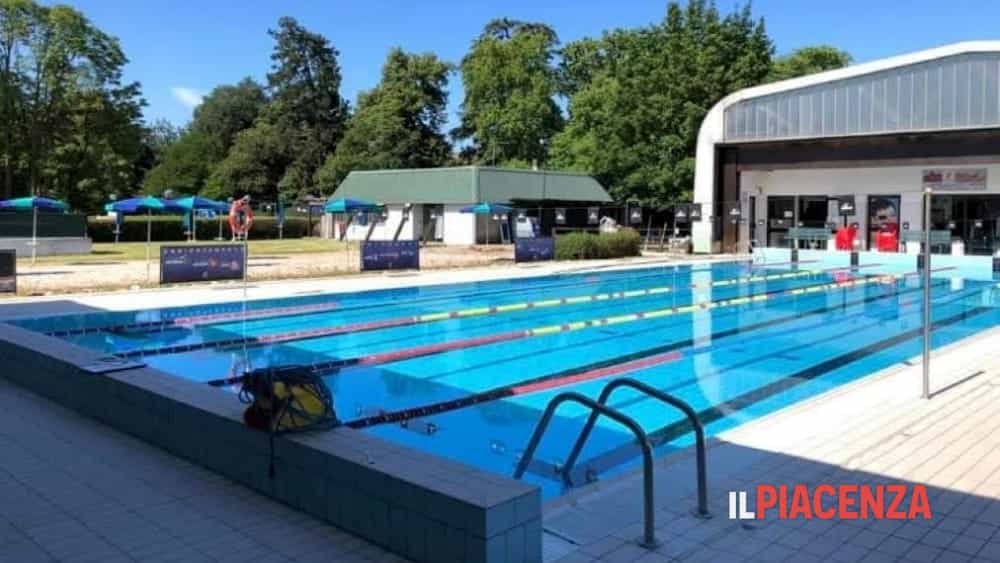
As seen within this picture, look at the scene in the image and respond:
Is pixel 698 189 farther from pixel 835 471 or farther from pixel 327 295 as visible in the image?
pixel 835 471

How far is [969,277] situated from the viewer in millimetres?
23047

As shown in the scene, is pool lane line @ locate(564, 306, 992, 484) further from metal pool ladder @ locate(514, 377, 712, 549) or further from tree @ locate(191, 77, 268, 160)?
tree @ locate(191, 77, 268, 160)

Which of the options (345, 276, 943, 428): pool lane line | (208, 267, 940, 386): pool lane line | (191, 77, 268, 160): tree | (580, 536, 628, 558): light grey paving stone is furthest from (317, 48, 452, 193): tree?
(580, 536, 628, 558): light grey paving stone

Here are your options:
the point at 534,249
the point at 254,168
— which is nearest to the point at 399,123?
the point at 254,168

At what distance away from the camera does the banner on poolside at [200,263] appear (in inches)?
727

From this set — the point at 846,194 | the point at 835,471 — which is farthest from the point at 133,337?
the point at 846,194

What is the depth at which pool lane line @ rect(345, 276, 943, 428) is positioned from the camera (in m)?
7.74

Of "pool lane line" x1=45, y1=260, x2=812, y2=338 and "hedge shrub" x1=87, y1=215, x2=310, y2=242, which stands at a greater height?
"hedge shrub" x1=87, y1=215, x2=310, y2=242

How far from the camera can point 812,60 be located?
172ft

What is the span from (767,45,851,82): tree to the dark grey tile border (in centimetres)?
4687

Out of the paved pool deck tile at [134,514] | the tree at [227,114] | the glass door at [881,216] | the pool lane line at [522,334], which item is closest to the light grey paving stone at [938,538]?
the paved pool deck tile at [134,514]

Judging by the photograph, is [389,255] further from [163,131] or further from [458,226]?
[163,131]

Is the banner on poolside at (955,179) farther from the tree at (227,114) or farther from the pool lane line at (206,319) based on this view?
the tree at (227,114)

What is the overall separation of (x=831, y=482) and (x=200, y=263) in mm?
16792
